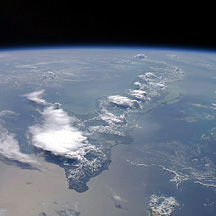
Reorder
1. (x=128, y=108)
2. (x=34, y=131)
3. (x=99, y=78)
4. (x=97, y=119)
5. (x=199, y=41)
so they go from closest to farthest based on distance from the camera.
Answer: (x=199, y=41) < (x=34, y=131) < (x=97, y=119) < (x=128, y=108) < (x=99, y=78)

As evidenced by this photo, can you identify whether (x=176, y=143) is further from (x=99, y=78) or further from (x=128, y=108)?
(x=99, y=78)

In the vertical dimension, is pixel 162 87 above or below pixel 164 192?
above

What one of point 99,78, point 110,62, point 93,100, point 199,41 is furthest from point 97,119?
point 110,62

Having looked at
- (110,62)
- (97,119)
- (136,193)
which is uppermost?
(110,62)

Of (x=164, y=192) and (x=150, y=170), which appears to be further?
(x=150, y=170)

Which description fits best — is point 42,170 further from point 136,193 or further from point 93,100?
point 93,100

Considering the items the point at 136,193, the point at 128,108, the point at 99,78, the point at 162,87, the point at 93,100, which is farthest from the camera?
the point at 99,78
